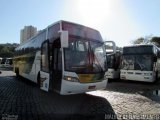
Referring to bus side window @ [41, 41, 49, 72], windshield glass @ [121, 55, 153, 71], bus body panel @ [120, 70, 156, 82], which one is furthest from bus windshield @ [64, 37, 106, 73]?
windshield glass @ [121, 55, 153, 71]

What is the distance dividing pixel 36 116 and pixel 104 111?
2300 mm

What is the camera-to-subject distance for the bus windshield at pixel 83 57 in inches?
330

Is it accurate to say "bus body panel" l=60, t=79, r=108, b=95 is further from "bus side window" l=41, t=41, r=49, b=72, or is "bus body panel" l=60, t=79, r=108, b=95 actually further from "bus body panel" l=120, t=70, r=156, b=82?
"bus body panel" l=120, t=70, r=156, b=82

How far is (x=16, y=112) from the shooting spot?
6.61 m

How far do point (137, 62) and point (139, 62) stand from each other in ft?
0.51

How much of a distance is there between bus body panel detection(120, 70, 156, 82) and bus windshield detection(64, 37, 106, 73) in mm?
6387

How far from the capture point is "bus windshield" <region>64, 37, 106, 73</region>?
330 inches

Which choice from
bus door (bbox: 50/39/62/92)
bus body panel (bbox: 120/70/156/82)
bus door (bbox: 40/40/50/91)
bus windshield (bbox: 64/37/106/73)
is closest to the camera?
bus windshield (bbox: 64/37/106/73)

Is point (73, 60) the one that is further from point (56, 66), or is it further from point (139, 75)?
point (139, 75)

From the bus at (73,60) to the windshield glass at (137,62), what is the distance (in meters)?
6.29

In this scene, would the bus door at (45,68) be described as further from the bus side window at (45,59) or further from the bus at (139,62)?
the bus at (139,62)

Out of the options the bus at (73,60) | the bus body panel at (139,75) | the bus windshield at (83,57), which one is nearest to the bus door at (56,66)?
the bus at (73,60)

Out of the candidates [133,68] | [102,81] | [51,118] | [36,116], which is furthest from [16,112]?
[133,68]

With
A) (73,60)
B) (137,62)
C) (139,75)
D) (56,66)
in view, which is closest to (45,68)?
(56,66)
